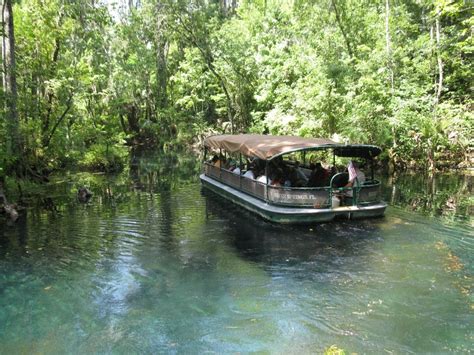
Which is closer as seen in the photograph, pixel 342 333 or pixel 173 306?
pixel 342 333

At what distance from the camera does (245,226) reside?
13.0 m

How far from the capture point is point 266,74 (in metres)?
34.7

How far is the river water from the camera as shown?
6348mm

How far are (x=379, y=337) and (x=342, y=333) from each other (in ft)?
1.77

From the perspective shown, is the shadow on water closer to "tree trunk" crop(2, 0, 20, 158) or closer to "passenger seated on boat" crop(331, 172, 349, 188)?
"passenger seated on boat" crop(331, 172, 349, 188)

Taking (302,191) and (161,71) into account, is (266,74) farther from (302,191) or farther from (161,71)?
(302,191)

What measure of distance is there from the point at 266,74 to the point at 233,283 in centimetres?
2846

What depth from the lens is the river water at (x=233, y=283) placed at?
6348 mm

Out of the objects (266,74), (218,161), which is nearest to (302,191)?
(218,161)

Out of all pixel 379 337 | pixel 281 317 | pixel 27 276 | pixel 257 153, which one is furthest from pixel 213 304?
pixel 257 153

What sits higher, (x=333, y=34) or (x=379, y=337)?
(x=333, y=34)

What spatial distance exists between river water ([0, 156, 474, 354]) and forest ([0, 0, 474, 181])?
198 inches

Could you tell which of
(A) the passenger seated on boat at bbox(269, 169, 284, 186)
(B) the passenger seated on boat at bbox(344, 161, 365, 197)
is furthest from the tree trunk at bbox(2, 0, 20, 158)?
(B) the passenger seated on boat at bbox(344, 161, 365, 197)

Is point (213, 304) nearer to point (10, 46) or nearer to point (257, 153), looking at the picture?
point (257, 153)
